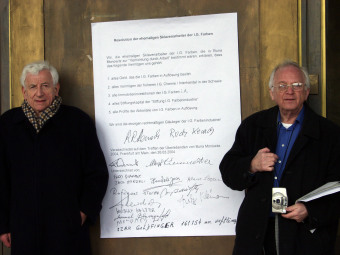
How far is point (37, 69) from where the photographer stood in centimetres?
261

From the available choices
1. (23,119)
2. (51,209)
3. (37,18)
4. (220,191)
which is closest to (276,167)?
(220,191)

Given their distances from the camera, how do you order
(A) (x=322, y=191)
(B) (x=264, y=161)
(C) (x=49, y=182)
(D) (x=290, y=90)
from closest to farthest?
(A) (x=322, y=191) < (B) (x=264, y=161) < (D) (x=290, y=90) < (C) (x=49, y=182)

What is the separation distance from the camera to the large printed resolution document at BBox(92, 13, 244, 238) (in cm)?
273

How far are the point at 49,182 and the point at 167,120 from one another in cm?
83

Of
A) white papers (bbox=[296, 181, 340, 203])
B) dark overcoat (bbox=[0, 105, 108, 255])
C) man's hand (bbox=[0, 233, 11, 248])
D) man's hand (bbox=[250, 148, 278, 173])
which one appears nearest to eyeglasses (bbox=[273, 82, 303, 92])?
man's hand (bbox=[250, 148, 278, 173])

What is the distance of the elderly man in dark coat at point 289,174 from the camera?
2148 millimetres

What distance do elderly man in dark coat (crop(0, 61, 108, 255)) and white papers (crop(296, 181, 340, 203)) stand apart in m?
1.21

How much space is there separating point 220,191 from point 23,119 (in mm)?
1306

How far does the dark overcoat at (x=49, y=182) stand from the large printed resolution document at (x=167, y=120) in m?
0.22
